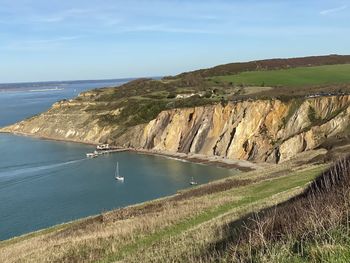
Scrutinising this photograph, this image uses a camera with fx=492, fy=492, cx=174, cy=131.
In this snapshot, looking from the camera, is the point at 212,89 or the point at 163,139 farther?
the point at 212,89

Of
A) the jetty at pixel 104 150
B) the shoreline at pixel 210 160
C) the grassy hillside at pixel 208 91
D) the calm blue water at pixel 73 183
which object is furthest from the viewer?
the grassy hillside at pixel 208 91

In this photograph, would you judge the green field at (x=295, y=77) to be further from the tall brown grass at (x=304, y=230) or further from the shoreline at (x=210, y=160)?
the tall brown grass at (x=304, y=230)

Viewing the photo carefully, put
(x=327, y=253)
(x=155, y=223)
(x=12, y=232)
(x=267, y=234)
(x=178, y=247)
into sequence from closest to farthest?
(x=327, y=253)
(x=267, y=234)
(x=178, y=247)
(x=155, y=223)
(x=12, y=232)

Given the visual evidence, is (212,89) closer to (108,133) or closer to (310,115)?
(108,133)

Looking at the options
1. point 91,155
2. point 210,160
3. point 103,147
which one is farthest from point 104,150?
point 210,160

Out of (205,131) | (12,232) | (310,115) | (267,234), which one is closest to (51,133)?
(205,131)

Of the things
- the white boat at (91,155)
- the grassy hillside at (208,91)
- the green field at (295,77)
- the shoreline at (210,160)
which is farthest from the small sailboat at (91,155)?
the green field at (295,77)

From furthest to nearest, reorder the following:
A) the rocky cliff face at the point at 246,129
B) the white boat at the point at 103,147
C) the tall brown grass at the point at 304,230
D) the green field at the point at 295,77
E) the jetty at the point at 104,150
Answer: the green field at the point at 295,77, the white boat at the point at 103,147, the jetty at the point at 104,150, the rocky cliff face at the point at 246,129, the tall brown grass at the point at 304,230

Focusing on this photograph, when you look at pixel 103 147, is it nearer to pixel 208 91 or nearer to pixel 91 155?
pixel 91 155
